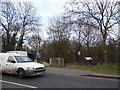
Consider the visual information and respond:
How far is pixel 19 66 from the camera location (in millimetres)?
13125

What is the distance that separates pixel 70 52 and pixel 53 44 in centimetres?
361

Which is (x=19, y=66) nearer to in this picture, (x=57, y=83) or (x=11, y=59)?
(x=11, y=59)

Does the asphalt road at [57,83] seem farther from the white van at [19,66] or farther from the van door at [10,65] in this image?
the white van at [19,66]

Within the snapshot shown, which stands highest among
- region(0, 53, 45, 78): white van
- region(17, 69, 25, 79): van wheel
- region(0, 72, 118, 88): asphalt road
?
region(0, 53, 45, 78): white van

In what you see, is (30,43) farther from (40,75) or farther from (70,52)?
(40,75)

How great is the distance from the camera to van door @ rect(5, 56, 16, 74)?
13.5m

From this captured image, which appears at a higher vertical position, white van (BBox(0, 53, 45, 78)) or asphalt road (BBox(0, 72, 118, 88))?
white van (BBox(0, 53, 45, 78))

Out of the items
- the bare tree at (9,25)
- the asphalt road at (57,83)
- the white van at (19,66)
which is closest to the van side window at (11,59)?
the white van at (19,66)

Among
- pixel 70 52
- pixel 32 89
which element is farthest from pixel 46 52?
pixel 32 89

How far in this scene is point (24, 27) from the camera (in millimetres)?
41312

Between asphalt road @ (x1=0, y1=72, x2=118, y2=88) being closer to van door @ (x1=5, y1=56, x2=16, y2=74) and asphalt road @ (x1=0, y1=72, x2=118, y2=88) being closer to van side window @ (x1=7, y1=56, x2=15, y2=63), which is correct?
van door @ (x1=5, y1=56, x2=16, y2=74)

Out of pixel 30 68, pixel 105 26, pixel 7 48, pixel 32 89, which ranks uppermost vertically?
pixel 105 26

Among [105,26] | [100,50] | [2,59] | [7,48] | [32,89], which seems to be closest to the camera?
[32,89]

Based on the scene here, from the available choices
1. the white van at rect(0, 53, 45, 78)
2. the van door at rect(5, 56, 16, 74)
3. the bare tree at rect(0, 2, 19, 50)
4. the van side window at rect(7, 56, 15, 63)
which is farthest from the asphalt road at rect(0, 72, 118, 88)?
the bare tree at rect(0, 2, 19, 50)
